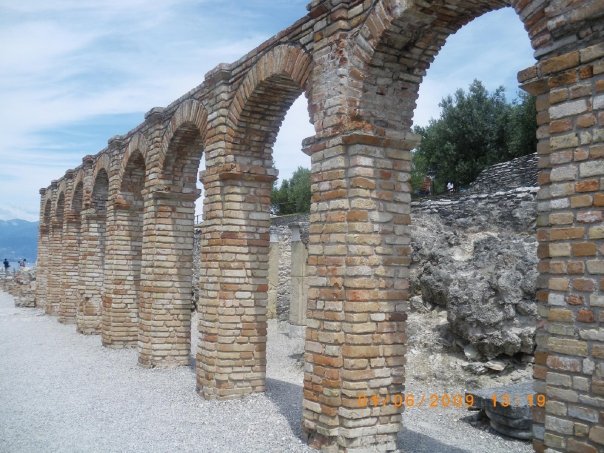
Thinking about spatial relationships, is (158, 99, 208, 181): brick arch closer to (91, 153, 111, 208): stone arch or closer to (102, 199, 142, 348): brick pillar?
(102, 199, 142, 348): brick pillar

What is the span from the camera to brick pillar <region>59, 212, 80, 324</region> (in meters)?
19.1

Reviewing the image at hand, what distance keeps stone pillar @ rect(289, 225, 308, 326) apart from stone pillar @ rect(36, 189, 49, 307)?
47.3ft

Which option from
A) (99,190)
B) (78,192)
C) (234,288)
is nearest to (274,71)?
(234,288)

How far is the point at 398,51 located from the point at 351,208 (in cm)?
172

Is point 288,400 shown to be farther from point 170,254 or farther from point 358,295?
point 170,254

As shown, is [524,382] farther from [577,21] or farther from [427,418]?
[577,21]

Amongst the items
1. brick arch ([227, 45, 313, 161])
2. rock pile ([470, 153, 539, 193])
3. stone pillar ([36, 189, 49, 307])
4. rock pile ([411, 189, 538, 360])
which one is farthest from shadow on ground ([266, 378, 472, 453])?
stone pillar ([36, 189, 49, 307])

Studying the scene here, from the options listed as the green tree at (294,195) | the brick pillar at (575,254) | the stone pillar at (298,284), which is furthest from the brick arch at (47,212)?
the brick pillar at (575,254)

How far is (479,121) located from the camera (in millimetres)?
25938

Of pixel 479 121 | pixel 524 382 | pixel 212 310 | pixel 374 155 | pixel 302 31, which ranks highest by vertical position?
pixel 479 121

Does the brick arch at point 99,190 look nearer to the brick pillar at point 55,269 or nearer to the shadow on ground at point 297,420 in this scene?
the brick pillar at point 55,269

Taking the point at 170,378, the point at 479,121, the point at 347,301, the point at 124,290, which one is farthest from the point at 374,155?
the point at 479,121

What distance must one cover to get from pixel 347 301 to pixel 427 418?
2613 millimetres

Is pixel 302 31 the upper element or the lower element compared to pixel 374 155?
upper
